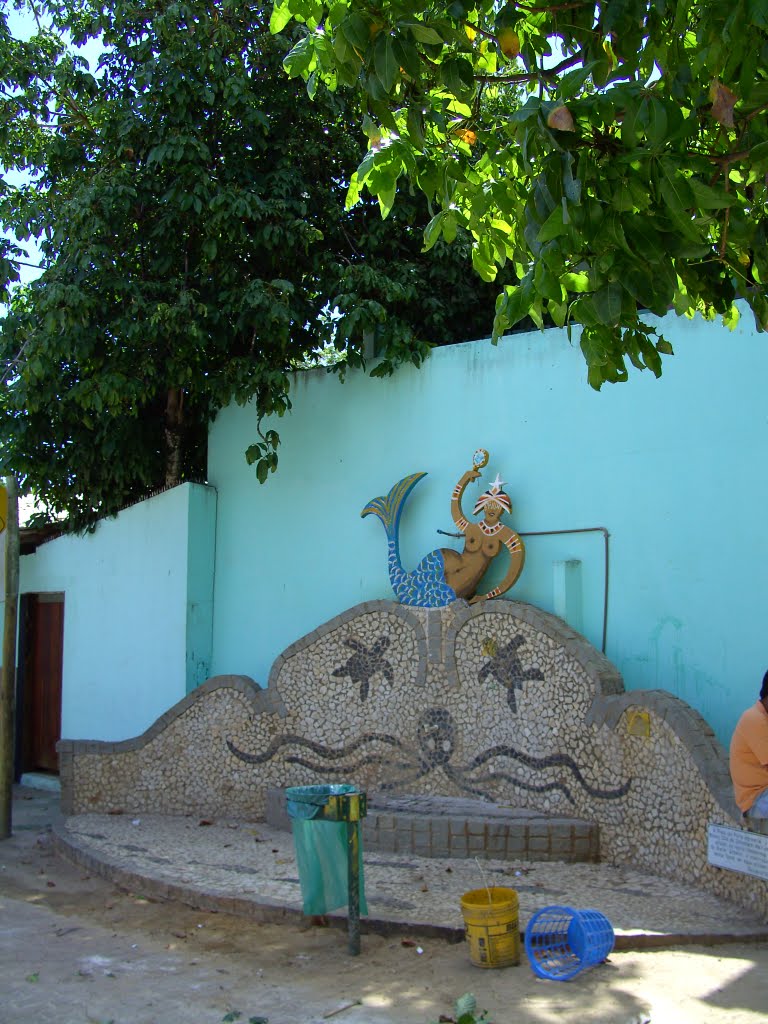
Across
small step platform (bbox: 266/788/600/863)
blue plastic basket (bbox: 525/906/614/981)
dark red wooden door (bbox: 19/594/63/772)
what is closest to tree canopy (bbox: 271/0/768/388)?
blue plastic basket (bbox: 525/906/614/981)

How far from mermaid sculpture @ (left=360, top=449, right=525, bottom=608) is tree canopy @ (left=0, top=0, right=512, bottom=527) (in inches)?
60.9

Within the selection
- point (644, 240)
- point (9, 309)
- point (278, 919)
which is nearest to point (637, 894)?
point (278, 919)

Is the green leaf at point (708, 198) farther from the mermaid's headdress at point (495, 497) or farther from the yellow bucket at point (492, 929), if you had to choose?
the mermaid's headdress at point (495, 497)

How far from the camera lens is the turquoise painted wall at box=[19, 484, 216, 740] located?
33.6ft

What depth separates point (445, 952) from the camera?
5.51m

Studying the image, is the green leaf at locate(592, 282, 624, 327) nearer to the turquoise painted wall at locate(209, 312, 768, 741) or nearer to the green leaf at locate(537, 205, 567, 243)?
the green leaf at locate(537, 205, 567, 243)

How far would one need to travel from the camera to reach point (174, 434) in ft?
36.3

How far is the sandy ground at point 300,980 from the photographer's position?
185 inches

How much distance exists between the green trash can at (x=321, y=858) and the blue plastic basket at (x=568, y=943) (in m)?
1.02

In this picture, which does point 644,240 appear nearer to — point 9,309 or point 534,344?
point 534,344

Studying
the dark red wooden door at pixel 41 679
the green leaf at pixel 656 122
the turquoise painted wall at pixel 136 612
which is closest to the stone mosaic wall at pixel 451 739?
the turquoise painted wall at pixel 136 612

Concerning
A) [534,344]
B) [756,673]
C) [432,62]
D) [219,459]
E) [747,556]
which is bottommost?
[756,673]

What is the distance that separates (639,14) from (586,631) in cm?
480

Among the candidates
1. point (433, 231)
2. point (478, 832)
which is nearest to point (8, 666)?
point (478, 832)
